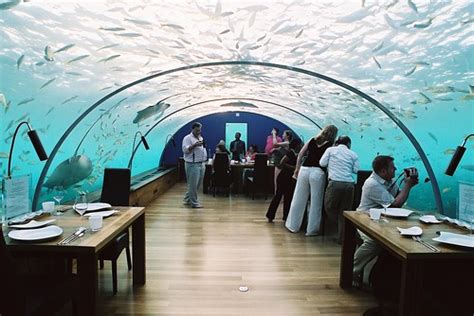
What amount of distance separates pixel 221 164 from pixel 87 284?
6267 millimetres

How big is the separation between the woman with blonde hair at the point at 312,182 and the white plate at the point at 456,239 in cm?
248

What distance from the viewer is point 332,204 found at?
4645 mm

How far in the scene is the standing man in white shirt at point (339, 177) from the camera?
4.54 m

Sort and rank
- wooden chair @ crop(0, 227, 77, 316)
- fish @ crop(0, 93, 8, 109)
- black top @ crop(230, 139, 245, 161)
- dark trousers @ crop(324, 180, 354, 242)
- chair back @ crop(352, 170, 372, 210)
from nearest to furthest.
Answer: wooden chair @ crop(0, 227, 77, 316) < fish @ crop(0, 93, 8, 109) < chair back @ crop(352, 170, 372, 210) < dark trousers @ crop(324, 180, 354, 242) < black top @ crop(230, 139, 245, 161)

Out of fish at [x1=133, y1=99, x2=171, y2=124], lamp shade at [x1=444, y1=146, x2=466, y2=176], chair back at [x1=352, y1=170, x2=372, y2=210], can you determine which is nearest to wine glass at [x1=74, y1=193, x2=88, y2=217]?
lamp shade at [x1=444, y1=146, x2=466, y2=176]

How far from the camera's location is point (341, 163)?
4.52 meters

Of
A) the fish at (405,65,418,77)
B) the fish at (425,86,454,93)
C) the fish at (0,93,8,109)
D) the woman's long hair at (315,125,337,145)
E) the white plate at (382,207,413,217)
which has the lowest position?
the white plate at (382,207,413,217)

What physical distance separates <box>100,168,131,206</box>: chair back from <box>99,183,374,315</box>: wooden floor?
0.73 meters

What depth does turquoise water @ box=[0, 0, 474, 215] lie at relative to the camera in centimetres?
327

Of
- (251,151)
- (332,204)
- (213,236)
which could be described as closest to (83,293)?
(213,236)

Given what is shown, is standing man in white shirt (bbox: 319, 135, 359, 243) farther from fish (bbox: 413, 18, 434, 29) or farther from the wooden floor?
fish (bbox: 413, 18, 434, 29)

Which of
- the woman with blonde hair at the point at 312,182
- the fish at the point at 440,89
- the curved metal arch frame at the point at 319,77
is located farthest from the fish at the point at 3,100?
the fish at the point at 440,89

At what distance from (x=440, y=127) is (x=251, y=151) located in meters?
6.62

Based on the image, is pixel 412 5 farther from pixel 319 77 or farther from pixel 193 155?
pixel 193 155
